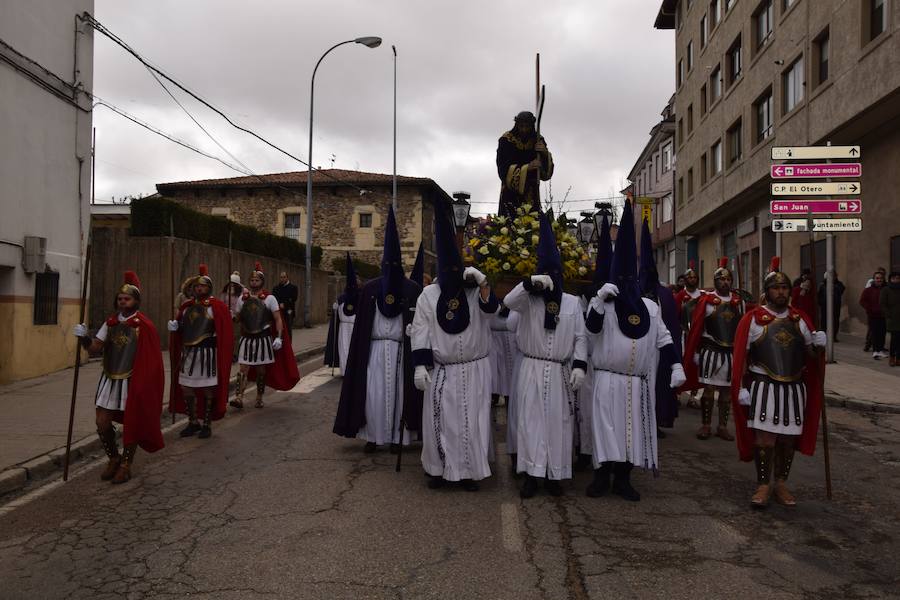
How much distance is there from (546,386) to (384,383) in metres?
2.14

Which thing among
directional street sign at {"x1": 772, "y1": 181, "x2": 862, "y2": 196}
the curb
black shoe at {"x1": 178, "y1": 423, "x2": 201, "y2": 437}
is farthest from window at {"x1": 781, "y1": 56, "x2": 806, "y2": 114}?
the curb

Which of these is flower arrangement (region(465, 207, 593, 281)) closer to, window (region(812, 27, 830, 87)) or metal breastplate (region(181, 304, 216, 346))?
metal breastplate (region(181, 304, 216, 346))

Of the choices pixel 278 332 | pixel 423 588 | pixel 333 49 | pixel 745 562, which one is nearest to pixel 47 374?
pixel 278 332

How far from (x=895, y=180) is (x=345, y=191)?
2994cm

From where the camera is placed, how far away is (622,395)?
5.86 metres

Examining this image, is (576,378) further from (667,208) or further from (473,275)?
(667,208)

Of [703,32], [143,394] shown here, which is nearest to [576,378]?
[143,394]

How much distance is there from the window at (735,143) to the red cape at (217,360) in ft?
73.4

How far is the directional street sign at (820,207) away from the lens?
12.8 metres

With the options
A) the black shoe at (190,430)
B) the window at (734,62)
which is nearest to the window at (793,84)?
the window at (734,62)

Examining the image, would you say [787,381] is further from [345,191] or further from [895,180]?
[345,191]

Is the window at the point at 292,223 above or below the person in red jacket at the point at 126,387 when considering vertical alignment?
above

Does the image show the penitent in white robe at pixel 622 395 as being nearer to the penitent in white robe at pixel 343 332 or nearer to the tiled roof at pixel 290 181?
the penitent in white robe at pixel 343 332

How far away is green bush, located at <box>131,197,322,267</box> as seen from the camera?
665 inches
